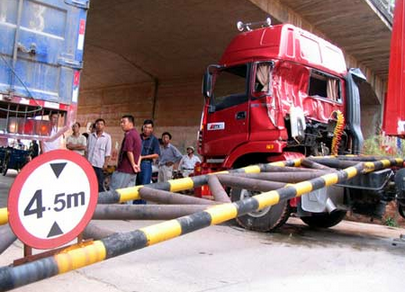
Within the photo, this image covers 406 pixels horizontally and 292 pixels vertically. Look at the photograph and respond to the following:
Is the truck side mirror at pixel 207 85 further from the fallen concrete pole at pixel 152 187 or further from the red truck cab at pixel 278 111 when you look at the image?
the fallen concrete pole at pixel 152 187

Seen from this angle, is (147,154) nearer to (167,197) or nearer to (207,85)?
(207,85)

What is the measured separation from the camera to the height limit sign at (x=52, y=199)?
1.63 meters

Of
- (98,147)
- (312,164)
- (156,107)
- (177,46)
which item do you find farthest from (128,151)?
(156,107)

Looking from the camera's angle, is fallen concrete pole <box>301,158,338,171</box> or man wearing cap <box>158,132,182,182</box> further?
man wearing cap <box>158,132,182,182</box>

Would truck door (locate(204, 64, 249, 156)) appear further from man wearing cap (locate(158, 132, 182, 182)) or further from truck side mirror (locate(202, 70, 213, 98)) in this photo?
man wearing cap (locate(158, 132, 182, 182))

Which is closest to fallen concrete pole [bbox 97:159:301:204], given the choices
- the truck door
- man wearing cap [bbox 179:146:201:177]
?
the truck door

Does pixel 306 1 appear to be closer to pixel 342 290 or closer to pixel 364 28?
pixel 364 28

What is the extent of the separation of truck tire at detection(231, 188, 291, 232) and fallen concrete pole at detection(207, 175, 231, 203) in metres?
2.18

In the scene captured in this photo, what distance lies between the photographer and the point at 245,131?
6.13 m

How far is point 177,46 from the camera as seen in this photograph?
14992 millimetres

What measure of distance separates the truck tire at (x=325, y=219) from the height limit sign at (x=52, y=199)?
17.3 ft

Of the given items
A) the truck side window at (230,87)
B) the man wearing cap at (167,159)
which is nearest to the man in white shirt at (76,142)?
the man wearing cap at (167,159)

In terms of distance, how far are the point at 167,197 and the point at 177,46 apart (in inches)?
498

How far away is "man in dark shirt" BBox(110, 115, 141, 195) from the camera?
594cm
